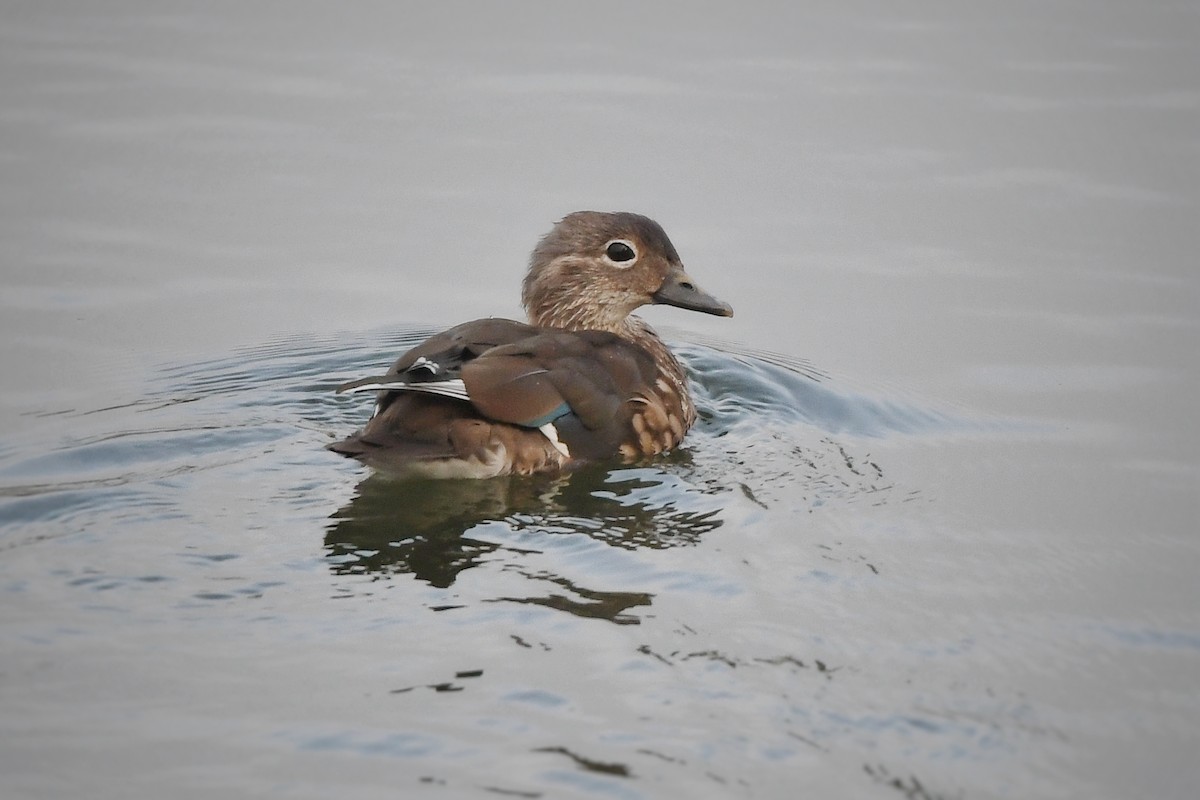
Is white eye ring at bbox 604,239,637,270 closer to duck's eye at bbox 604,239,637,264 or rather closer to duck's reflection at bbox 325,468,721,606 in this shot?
duck's eye at bbox 604,239,637,264

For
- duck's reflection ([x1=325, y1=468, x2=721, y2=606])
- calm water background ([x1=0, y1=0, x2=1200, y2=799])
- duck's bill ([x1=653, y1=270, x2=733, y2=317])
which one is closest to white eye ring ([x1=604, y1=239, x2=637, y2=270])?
duck's bill ([x1=653, y1=270, x2=733, y2=317])

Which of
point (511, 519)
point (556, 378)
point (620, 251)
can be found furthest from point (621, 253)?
point (511, 519)

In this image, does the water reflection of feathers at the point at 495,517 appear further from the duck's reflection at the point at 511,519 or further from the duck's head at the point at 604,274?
the duck's head at the point at 604,274

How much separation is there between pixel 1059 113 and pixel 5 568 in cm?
1009

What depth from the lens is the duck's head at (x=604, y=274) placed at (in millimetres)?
9516

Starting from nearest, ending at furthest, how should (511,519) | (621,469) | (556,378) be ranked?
1. (511,519)
2. (556,378)
3. (621,469)

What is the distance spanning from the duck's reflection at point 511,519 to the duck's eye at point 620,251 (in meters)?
→ 1.68

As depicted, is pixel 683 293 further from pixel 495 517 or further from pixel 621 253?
pixel 495 517

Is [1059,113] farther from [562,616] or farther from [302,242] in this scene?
[562,616]

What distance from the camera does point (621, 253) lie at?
9.52 metres

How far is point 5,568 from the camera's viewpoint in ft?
21.8

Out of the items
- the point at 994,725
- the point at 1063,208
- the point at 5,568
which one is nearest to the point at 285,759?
the point at 5,568

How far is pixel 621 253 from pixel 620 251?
0.05 ft

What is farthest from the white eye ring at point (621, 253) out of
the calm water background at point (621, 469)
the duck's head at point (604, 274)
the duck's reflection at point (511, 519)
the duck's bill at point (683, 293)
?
the duck's reflection at point (511, 519)
